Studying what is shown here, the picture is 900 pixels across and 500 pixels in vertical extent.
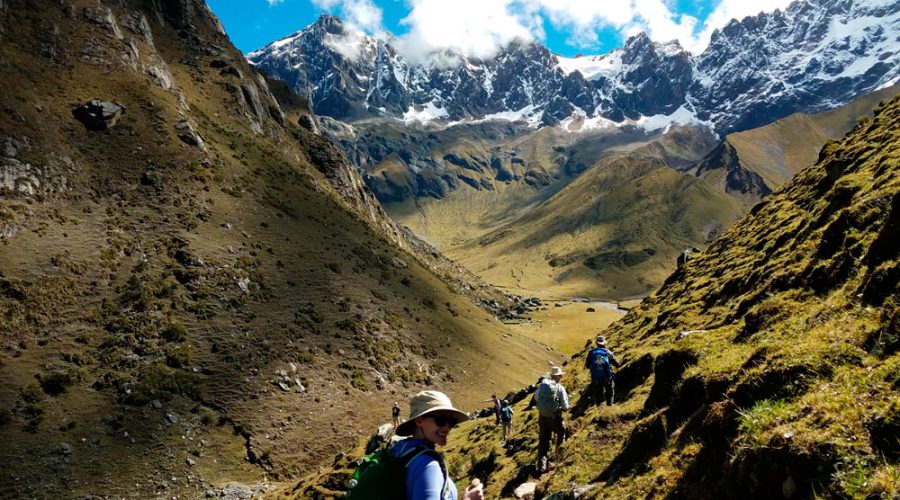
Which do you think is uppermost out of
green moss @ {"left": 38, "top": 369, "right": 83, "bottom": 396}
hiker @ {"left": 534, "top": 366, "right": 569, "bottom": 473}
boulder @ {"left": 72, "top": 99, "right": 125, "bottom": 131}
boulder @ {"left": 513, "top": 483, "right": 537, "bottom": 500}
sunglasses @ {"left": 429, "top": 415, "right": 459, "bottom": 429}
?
boulder @ {"left": 72, "top": 99, "right": 125, "bottom": 131}

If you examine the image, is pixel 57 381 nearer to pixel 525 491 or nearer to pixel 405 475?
pixel 525 491

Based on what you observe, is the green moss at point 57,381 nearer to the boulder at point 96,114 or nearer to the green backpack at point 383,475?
the boulder at point 96,114

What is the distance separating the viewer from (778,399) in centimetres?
829

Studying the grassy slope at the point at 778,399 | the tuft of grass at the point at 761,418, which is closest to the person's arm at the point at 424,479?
the grassy slope at the point at 778,399

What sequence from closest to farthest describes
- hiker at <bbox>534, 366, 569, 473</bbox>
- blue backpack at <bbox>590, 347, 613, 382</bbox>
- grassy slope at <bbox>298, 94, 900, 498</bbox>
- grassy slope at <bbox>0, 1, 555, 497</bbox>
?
grassy slope at <bbox>298, 94, 900, 498</bbox>, hiker at <bbox>534, 366, 569, 473</bbox>, blue backpack at <bbox>590, 347, 613, 382</bbox>, grassy slope at <bbox>0, 1, 555, 497</bbox>

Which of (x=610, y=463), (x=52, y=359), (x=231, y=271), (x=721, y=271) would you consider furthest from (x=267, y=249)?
(x=610, y=463)

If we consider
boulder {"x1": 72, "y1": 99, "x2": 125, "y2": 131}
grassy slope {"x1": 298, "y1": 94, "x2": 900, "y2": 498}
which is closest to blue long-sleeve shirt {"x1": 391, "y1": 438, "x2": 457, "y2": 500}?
grassy slope {"x1": 298, "y1": 94, "x2": 900, "y2": 498}

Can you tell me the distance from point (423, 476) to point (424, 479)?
0.03 meters

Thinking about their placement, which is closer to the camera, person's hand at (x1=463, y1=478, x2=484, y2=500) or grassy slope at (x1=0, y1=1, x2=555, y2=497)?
person's hand at (x1=463, y1=478, x2=484, y2=500)

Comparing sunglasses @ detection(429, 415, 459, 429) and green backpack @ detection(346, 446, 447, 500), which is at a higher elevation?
sunglasses @ detection(429, 415, 459, 429)

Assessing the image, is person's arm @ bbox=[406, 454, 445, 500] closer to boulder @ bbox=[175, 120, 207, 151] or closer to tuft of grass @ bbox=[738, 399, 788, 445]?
tuft of grass @ bbox=[738, 399, 788, 445]

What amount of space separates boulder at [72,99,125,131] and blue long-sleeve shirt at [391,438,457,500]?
84.4 m

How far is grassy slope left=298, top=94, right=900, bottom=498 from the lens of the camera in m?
6.53

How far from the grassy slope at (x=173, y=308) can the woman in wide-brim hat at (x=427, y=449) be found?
43484mm
